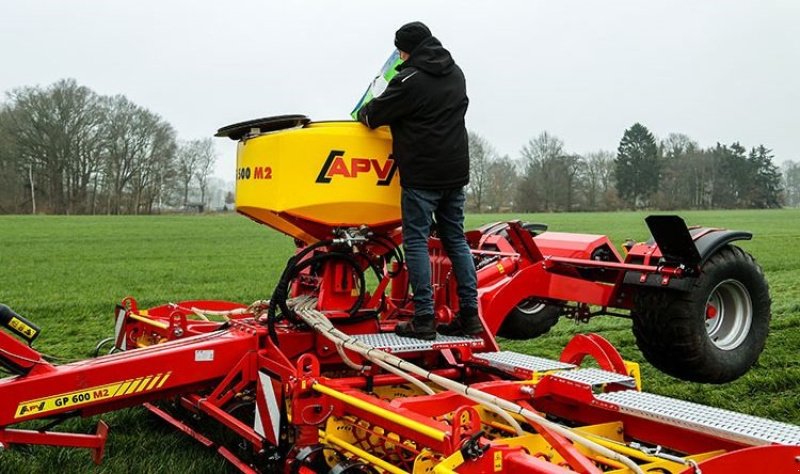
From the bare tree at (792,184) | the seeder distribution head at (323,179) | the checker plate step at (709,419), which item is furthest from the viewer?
the bare tree at (792,184)

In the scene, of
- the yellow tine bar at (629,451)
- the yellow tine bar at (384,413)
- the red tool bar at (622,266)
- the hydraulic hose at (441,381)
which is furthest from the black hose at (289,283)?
the yellow tine bar at (629,451)

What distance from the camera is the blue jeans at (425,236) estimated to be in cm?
418

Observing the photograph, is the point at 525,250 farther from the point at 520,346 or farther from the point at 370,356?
the point at 520,346

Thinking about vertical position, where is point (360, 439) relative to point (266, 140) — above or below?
below

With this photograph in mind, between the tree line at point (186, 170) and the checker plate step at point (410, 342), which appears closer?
the checker plate step at point (410, 342)

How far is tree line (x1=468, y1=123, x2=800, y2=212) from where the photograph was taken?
274ft

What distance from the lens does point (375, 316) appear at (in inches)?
179

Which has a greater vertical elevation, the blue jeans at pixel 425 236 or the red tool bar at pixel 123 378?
the blue jeans at pixel 425 236

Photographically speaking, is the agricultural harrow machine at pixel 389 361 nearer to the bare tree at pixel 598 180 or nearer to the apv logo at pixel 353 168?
the apv logo at pixel 353 168

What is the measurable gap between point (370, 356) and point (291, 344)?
78 centimetres

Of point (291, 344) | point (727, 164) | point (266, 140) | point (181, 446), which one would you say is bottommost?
point (181, 446)

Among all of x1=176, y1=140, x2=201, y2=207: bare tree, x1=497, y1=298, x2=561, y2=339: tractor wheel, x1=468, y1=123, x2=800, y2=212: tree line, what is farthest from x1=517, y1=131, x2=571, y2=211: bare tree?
x1=497, y1=298, x2=561, y2=339: tractor wheel

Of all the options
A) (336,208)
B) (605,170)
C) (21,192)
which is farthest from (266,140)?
(605,170)

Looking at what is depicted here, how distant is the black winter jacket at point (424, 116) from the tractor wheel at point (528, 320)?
241 centimetres
